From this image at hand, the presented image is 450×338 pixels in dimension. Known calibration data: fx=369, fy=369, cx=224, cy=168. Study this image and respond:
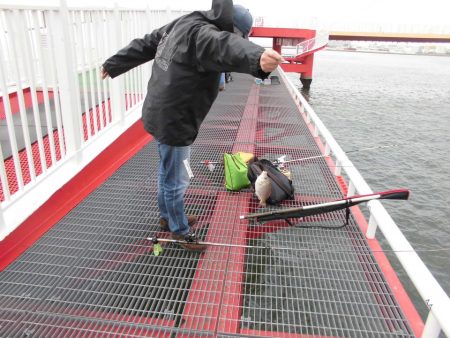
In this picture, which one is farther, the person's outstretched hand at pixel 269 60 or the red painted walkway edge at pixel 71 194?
the red painted walkway edge at pixel 71 194

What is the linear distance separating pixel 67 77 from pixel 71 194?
1.16 meters

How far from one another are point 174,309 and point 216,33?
182 cm

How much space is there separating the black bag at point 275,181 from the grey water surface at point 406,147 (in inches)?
95.6

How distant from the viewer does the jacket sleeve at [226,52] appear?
6.63 feet

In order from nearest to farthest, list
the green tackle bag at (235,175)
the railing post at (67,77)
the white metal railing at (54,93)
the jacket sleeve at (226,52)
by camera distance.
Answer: the jacket sleeve at (226,52) → the white metal railing at (54,93) → the railing post at (67,77) → the green tackle bag at (235,175)

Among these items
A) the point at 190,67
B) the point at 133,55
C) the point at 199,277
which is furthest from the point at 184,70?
the point at 199,277

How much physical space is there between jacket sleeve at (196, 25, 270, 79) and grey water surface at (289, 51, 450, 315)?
13.8 ft

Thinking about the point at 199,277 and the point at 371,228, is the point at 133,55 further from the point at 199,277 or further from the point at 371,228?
the point at 371,228

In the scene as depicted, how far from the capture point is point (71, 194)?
12.3 ft

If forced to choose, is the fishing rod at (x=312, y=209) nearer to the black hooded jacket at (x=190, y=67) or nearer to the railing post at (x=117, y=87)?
the black hooded jacket at (x=190, y=67)

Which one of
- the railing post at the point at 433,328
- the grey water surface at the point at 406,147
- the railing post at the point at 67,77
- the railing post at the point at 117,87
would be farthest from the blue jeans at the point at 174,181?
the grey water surface at the point at 406,147

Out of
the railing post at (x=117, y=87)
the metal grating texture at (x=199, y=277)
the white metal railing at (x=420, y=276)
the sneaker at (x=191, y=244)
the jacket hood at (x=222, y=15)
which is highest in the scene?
the jacket hood at (x=222, y=15)

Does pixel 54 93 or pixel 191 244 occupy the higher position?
pixel 54 93

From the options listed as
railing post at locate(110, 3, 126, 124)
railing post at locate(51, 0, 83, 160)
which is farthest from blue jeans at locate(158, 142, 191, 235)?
railing post at locate(110, 3, 126, 124)
